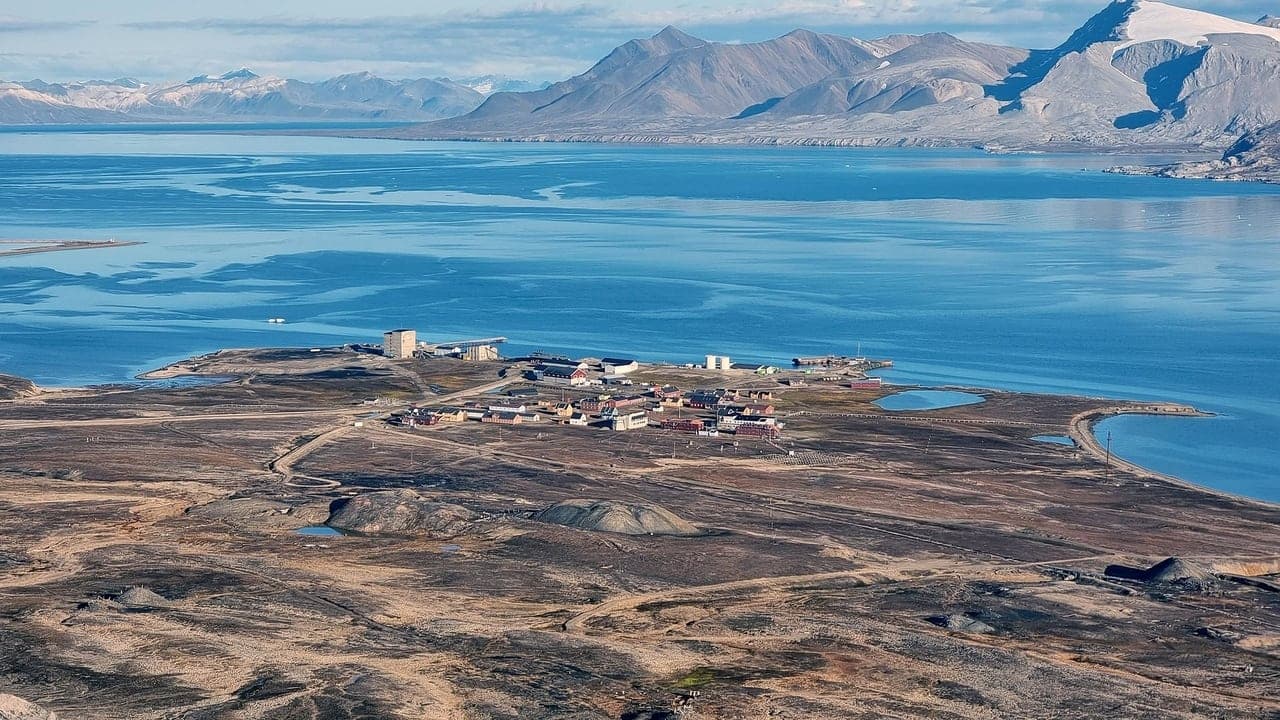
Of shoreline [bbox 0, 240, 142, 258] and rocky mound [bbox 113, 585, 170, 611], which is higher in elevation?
shoreline [bbox 0, 240, 142, 258]

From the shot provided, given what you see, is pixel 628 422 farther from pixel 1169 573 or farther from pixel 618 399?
pixel 1169 573

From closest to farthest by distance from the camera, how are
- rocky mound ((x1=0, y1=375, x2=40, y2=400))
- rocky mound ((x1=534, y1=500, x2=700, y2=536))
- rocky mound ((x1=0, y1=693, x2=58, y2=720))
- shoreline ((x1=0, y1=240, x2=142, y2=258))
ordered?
1. rocky mound ((x1=0, y1=693, x2=58, y2=720))
2. rocky mound ((x1=534, y1=500, x2=700, y2=536))
3. rocky mound ((x1=0, y1=375, x2=40, y2=400))
4. shoreline ((x1=0, y1=240, x2=142, y2=258))

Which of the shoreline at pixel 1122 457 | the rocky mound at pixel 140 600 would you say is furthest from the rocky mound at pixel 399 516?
the shoreline at pixel 1122 457

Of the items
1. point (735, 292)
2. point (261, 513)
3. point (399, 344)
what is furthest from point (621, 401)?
point (735, 292)

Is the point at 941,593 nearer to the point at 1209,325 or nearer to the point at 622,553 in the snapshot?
the point at 622,553

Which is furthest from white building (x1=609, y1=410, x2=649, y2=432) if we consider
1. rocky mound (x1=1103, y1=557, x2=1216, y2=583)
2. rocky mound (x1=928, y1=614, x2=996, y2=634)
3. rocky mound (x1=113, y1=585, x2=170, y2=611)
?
rocky mound (x1=113, y1=585, x2=170, y2=611)

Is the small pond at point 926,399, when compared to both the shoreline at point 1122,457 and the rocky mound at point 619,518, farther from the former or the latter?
the rocky mound at point 619,518

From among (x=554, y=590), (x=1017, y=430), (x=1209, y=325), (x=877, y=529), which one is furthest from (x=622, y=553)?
(x=1209, y=325)

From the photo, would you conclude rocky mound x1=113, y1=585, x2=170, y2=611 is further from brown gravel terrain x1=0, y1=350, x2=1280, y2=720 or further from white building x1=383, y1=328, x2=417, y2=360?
white building x1=383, y1=328, x2=417, y2=360
